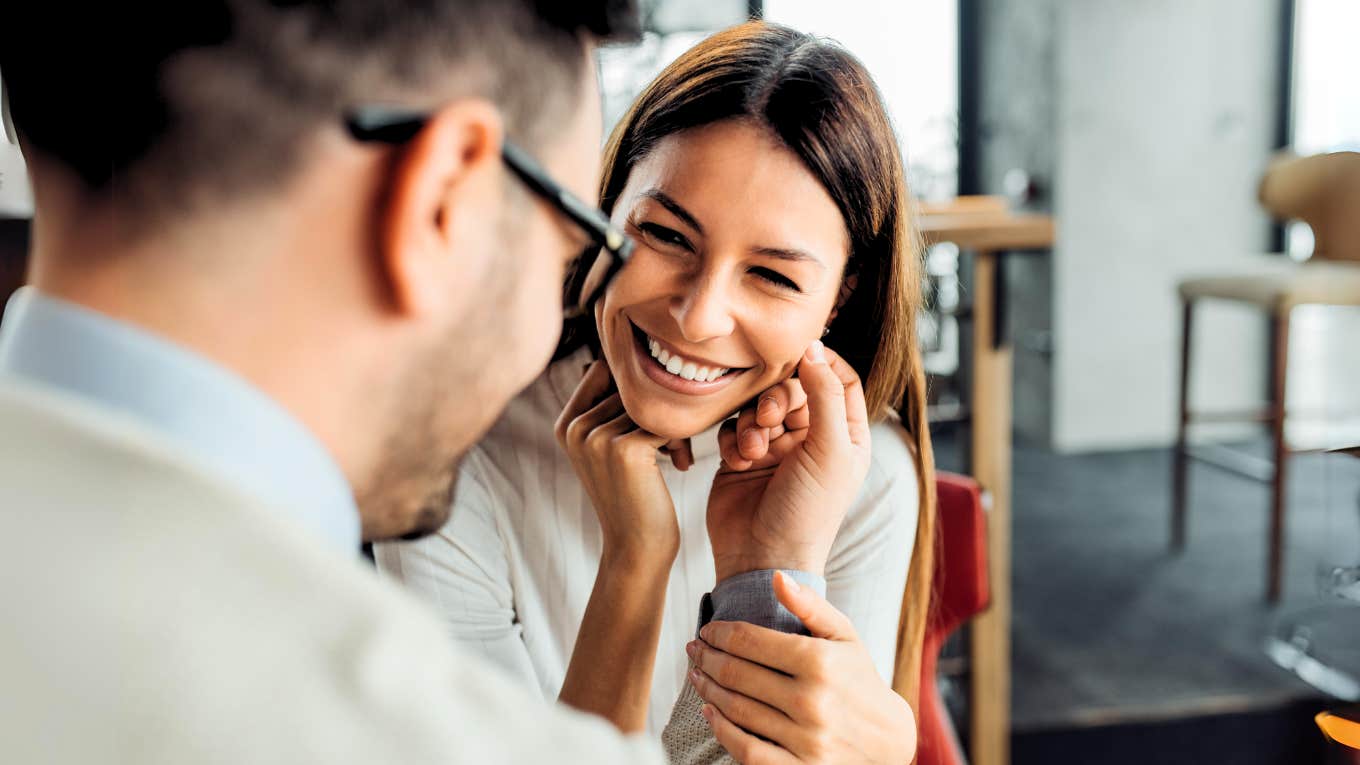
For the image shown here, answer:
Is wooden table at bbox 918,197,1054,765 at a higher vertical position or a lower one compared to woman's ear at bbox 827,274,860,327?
lower

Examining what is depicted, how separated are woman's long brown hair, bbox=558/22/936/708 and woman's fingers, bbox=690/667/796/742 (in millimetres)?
245

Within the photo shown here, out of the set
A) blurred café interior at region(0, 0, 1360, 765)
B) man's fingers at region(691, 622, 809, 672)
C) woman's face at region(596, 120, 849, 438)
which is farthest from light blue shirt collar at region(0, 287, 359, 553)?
blurred café interior at region(0, 0, 1360, 765)

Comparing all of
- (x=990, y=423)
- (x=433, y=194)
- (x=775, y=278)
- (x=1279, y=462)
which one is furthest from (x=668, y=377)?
(x=1279, y=462)

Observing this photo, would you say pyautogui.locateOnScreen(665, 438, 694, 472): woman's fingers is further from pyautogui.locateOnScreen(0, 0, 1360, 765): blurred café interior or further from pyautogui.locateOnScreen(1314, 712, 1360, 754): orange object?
pyautogui.locateOnScreen(0, 0, 1360, 765): blurred café interior

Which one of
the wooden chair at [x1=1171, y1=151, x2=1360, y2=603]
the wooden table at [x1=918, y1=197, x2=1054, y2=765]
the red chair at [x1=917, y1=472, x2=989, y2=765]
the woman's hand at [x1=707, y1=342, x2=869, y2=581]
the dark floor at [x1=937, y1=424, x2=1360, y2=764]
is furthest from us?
the dark floor at [x1=937, y1=424, x2=1360, y2=764]

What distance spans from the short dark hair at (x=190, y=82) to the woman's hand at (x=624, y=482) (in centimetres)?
46

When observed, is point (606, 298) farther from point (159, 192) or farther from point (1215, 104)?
point (1215, 104)

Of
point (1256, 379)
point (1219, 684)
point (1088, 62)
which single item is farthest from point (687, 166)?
point (1256, 379)

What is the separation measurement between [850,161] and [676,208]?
5.4 inches

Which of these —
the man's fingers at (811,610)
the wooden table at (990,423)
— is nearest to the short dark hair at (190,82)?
the man's fingers at (811,610)

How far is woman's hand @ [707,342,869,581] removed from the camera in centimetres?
76

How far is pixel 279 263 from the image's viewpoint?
391 millimetres

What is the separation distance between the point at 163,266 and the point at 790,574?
0.46 metres

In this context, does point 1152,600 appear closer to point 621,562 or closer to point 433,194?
point 621,562
